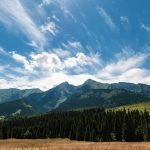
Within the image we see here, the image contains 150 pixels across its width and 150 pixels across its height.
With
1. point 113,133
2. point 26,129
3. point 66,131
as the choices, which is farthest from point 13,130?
point 113,133

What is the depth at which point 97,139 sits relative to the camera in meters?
129

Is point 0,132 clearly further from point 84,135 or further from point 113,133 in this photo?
point 113,133

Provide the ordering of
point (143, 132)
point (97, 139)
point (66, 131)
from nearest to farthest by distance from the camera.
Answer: point (143, 132) → point (97, 139) → point (66, 131)

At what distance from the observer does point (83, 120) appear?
526ft

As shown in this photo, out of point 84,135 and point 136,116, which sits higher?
point 136,116

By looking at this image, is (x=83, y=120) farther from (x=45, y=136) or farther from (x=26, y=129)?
(x=26, y=129)

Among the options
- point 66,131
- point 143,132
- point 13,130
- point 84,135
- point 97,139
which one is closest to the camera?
point 143,132

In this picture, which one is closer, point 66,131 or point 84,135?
point 84,135

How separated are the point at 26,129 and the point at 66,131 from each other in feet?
106

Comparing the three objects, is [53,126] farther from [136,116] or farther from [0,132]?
[136,116]

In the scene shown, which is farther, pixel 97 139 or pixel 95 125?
pixel 95 125

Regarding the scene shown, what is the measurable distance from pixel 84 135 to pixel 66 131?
22720 millimetres

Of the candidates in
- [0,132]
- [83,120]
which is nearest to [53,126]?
[83,120]

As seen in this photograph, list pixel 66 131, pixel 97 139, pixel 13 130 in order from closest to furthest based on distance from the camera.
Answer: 1. pixel 97 139
2. pixel 66 131
3. pixel 13 130
